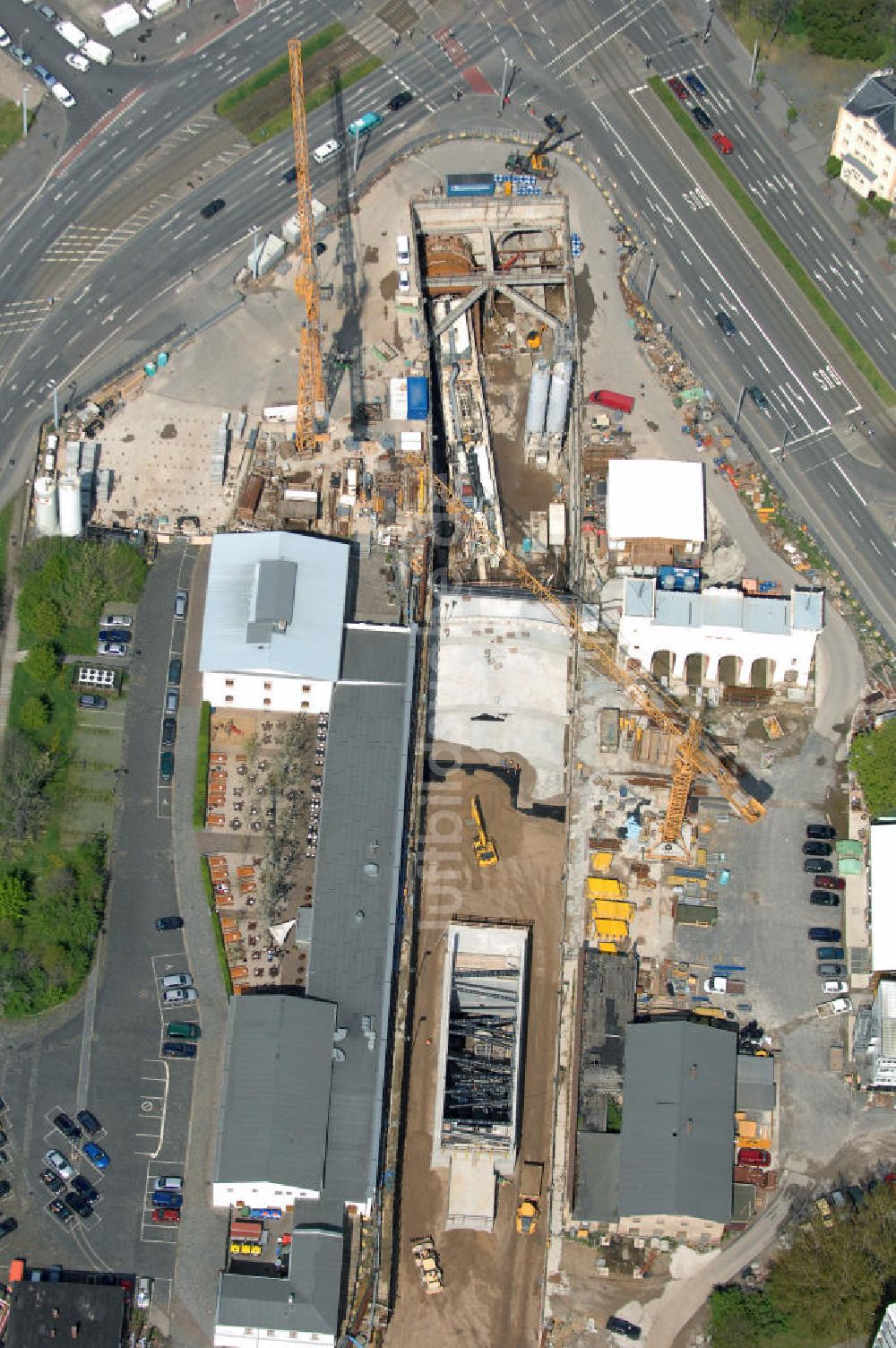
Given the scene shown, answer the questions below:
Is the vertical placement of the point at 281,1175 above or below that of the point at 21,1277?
above

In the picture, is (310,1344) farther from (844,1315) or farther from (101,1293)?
(844,1315)

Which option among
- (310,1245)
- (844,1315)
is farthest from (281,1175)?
(844,1315)

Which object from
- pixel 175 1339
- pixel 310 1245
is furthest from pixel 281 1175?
pixel 175 1339

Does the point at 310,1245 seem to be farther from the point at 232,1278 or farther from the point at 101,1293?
the point at 101,1293

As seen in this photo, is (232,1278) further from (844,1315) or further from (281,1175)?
(844,1315)

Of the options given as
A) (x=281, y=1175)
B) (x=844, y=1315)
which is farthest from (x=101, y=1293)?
(x=844, y=1315)
